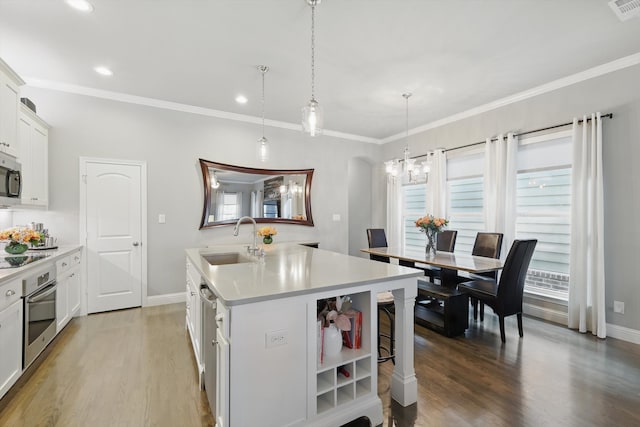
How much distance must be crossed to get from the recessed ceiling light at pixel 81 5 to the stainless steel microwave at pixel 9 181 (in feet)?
4.45

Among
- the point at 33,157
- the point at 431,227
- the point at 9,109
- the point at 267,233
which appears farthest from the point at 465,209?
the point at 33,157

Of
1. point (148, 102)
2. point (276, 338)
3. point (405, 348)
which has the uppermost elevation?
point (148, 102)

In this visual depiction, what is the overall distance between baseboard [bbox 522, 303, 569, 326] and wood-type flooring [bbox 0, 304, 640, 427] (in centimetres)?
33

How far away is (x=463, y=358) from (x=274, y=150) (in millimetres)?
4008

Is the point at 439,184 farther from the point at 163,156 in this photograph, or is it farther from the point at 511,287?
the point at 163,156

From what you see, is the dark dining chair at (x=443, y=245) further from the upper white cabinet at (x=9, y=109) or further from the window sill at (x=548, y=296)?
the upper white cabinet at (x=9, y=109)

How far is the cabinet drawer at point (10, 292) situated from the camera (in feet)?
6.37

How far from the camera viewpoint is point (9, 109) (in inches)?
102

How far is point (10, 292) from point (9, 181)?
1122 millimetres

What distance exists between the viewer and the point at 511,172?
3.89 meters

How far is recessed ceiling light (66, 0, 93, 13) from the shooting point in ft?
7.24

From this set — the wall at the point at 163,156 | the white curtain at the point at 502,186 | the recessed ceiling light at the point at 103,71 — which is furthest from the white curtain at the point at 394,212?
the recessed ceiling light at the point at 103,71

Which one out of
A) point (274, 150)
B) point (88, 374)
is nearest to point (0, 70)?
point (88, 374)

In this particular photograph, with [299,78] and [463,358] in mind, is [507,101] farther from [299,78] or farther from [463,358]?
[463,358]
